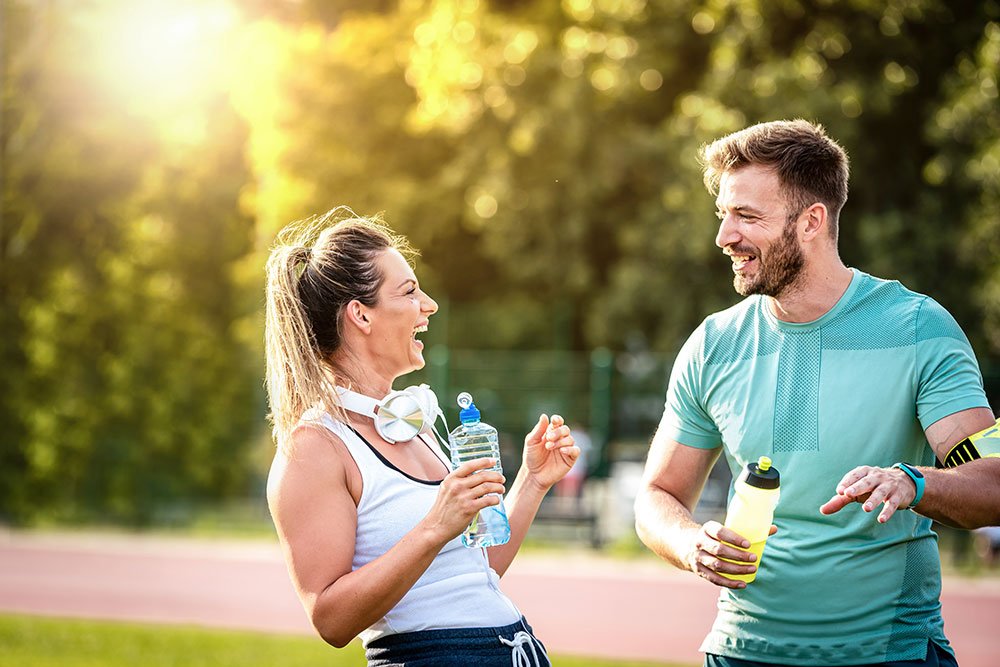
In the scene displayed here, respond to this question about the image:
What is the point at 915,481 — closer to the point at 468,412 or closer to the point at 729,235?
the point at 729,235

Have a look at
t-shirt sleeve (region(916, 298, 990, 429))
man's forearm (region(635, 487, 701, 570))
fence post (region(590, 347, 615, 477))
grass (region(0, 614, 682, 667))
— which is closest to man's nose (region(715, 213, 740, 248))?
t-shirt sleeve (region(916, 298, 990, 429))

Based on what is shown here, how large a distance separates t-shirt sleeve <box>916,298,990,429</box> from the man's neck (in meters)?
0.24

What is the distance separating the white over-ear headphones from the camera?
3.39m

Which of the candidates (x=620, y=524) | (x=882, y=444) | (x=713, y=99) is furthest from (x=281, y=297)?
(x=713, y=99)

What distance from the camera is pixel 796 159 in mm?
3566

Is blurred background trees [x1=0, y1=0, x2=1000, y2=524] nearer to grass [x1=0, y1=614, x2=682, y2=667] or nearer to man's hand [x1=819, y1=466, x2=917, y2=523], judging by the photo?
grass [x1=0, y1=614, x2=682, y2=667]

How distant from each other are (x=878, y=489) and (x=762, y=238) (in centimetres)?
84

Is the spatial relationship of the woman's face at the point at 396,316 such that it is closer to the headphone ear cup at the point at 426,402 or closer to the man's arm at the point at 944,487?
the headphone ear cup at the point at 426,402

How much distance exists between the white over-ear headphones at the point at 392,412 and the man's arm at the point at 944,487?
1.03m

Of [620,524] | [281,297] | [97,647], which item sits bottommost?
[620,524]

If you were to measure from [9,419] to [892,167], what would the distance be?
14.1 m

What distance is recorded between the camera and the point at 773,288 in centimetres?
355

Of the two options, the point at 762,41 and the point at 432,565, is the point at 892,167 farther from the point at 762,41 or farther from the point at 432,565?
the point at 432,565

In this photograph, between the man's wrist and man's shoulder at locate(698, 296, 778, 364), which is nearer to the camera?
the man's wrist
